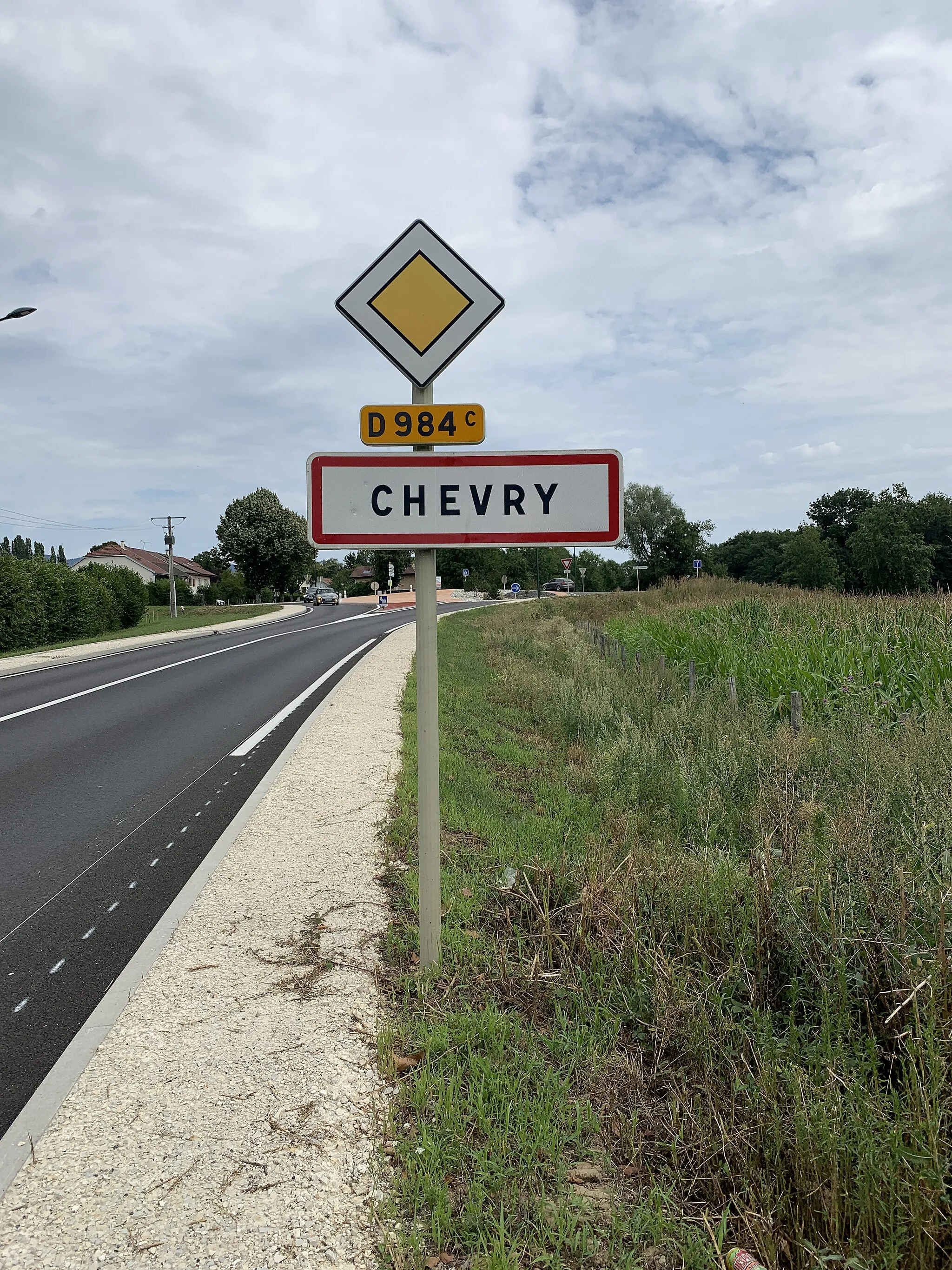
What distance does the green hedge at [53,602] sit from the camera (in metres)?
25.9

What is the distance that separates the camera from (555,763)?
8.27 metres

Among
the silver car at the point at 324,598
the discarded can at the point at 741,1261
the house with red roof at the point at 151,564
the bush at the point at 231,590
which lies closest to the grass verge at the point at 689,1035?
the discarded can at the point at 741,1261

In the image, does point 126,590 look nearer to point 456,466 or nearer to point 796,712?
point 796,712

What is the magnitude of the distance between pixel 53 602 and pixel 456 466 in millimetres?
29250

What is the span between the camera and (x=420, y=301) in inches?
138

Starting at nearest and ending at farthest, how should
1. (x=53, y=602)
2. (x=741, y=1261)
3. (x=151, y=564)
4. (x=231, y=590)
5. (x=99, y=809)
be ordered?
(x=741, y=1261), (x=99, y=809), (x=53, y=602), (x=231, y=590), (x=151, y=564)

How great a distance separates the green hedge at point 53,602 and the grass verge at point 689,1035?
971 inches

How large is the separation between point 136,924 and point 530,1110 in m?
2.58

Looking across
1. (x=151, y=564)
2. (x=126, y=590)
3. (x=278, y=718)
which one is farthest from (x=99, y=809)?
(x=151, y=564)

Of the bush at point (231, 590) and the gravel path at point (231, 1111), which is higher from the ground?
the bush at point (231, 590)

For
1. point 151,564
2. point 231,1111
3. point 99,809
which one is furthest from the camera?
point 151,564

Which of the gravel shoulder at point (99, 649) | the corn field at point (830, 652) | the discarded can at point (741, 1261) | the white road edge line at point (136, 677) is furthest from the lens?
the gravel shoulder at point (99, 649)

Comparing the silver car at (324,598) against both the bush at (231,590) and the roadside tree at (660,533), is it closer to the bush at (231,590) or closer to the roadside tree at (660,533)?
the bush at (231,590)

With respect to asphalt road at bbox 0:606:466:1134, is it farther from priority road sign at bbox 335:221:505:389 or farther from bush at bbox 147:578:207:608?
bush at bbox 147:578:207:608
